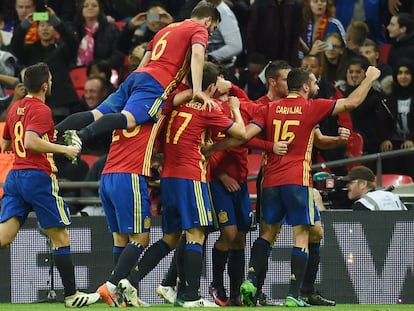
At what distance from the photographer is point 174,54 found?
500 inches

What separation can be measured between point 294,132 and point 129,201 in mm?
1739

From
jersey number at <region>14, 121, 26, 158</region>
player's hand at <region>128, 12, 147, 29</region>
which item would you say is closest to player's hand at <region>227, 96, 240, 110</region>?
jersey number at <region>14, 121, 26, 158</region>

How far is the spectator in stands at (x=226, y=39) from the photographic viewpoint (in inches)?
715

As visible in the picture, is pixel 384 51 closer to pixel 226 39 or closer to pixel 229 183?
pixel 226 39

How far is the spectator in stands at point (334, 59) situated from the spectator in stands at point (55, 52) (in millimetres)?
3291

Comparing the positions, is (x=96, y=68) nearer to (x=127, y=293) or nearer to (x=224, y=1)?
(x=224, y=1)

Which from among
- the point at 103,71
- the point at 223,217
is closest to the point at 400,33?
the point at 103,71

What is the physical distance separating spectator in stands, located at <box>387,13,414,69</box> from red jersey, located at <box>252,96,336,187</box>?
5752mm

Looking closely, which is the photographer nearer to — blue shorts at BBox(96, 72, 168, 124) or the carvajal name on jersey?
the carvajal name on jersey

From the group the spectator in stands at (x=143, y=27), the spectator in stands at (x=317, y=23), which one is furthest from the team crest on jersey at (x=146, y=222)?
the spectator in stands at (x=317, y=23)

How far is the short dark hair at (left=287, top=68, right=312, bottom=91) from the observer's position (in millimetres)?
12820

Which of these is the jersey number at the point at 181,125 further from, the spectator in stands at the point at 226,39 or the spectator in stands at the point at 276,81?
the spectator in stands at the point at 226,39

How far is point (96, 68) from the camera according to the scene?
60.1 feet

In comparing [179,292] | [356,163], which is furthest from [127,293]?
[356,163]
